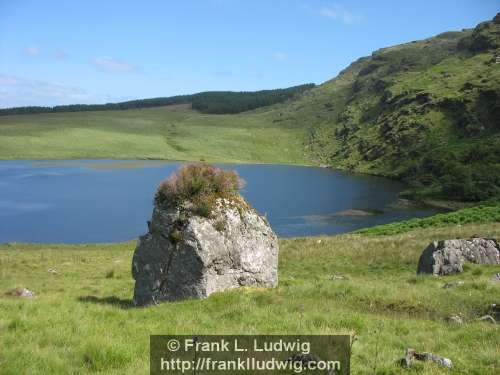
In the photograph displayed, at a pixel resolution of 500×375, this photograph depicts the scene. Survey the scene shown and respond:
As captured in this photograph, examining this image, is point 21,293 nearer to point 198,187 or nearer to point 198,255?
point 198,255

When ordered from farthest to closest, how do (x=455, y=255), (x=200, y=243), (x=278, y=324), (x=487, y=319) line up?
1. (x=455, y=255)
2. (x=200, y=243)
3. (x=487, y=319)
4. (x=278, y=324)

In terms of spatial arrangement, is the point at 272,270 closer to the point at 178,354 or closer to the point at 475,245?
the point at 178,354

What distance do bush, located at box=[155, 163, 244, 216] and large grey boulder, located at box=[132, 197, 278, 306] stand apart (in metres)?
0.32

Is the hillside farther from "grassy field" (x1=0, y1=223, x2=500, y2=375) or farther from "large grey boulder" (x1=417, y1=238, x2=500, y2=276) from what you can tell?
"grassy field" (x1=0, y1=223, x2=500, y2=375)

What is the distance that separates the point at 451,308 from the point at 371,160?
170m

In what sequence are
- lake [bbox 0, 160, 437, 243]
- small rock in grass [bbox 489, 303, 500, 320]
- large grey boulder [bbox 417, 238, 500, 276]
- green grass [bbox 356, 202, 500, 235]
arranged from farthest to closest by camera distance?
lake [bbox 0, 160, 437, 243]
green grass [bbox 356, 202, 500, 235]
large grey boulder [bbox 417, 238, 500, 276]
small rock in grass [bbox 489, 303, 500, 320]

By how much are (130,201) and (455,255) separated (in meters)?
85.3

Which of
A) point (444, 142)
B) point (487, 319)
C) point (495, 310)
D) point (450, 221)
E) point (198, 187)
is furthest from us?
point (444, 142)

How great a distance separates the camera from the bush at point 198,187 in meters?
18.6

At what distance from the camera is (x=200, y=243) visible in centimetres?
1755

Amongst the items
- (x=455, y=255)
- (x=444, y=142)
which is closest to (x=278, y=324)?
(x=455, y=255)

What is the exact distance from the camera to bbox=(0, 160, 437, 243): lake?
76125 mm

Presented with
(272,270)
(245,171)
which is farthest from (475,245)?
(245,171)

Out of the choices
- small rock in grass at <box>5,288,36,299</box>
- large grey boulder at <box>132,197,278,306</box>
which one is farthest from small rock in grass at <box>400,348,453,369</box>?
small rock in grass at <box>5,288,36,299</box>
